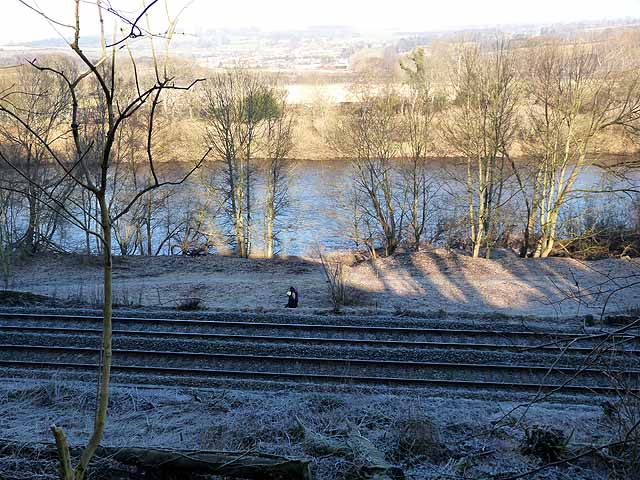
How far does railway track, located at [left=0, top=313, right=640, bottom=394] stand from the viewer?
967cm

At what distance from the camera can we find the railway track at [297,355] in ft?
31.7

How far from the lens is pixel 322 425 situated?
296 inches

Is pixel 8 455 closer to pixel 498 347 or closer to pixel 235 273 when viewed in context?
pixel 498 347

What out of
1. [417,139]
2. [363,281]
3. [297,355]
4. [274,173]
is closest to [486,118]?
[417,139]

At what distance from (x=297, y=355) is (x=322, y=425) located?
3.19 m

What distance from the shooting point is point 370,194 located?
79.5 feet

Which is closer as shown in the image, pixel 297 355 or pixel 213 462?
pixel 213 462

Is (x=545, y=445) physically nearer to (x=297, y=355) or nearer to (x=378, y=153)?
(x=297, y=355)

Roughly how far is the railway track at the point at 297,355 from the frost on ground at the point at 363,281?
10.1 ft

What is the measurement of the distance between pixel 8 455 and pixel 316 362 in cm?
553

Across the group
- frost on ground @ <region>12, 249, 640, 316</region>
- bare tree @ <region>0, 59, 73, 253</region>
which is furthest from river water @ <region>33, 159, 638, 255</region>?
frost on ground @ <region>12, 249, 640, 316</region>

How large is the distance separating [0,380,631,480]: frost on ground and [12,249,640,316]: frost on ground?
650cm

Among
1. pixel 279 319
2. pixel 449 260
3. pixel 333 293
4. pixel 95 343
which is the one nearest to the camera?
pixel 95 343

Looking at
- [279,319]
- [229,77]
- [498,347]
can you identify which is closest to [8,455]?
[279,319]
